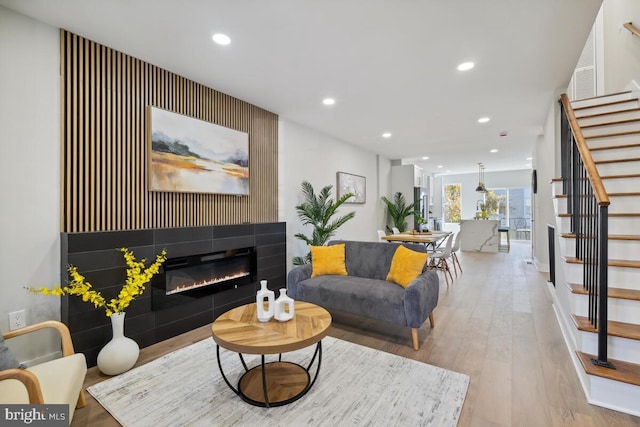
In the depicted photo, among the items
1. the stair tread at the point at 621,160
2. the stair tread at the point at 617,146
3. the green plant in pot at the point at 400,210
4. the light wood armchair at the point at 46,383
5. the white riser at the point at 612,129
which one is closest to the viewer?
the light wood armchair at the point at 46,383

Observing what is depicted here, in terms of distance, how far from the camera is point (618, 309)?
6.86ft

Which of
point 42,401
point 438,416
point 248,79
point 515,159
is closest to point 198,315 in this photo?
point 42,401

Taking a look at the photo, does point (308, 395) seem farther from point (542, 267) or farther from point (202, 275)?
point (542, 267)

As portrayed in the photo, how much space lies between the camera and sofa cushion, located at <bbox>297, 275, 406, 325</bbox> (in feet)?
8.81

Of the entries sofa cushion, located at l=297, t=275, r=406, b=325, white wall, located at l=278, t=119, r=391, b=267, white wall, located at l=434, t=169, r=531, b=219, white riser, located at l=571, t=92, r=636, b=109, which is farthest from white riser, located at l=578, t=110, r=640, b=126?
white wall, located at l=434, t=169, r=531, b=219

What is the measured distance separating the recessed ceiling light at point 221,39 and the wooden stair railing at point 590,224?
3063mm

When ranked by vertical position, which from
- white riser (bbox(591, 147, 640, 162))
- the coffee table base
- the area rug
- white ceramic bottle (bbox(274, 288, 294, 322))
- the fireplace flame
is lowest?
the area rug

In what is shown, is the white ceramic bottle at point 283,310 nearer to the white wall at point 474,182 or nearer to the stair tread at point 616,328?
A: the stair tread at point 616,328

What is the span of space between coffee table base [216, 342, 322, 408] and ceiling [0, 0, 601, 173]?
245cm

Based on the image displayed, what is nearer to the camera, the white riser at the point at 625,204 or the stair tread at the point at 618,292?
the stair tread at the point at 618,292

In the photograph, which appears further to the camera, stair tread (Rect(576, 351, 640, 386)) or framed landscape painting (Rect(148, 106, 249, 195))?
framed landscape painting (Rect(148, 106, 249, 195))

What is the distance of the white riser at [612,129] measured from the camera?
3248 mm

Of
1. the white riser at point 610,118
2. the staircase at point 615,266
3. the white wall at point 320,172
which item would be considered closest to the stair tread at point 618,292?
the staircase at point 615,266

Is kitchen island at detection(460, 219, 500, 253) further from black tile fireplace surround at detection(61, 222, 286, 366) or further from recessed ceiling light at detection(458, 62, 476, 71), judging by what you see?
black tile fireplace surround at detection(61, 222, 286, 366)
